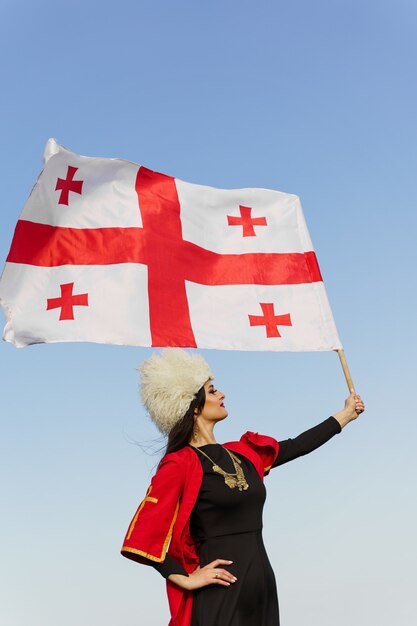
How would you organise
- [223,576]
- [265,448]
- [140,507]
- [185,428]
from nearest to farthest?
1. [223,576]
2. [140,507]
3. [185,428]
4. [265,448]

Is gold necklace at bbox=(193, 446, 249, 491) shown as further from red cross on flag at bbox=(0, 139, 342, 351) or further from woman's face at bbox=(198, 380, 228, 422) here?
red cross on flag at bbox=(0, 139, 342, 351)

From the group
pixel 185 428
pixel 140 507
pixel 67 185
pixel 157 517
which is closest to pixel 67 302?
pixel 67 185

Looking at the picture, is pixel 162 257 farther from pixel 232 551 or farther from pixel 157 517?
pixel 232 551

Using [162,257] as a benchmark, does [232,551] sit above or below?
below

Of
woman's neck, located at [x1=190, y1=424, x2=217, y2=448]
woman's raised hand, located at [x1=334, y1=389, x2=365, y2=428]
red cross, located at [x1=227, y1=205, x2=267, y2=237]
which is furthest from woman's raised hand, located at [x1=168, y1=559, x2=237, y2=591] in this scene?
red cross, located at [x1=227, y1=205, x2=267, y2=237]

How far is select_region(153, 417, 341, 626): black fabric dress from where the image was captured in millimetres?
4988

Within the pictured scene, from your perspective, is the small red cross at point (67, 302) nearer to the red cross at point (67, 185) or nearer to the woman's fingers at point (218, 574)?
the red cross at point (67, 185)

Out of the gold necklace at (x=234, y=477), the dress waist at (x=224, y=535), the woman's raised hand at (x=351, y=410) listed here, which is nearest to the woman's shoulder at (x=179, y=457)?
the gold necklace at (x=234, y=477)

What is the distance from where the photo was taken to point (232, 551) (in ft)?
16.7

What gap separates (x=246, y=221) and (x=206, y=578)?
104 inches

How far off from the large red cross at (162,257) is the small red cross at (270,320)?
0.84 ft

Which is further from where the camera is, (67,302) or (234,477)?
(67,302)

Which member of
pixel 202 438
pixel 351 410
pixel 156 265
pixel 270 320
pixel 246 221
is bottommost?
pixel 202 438

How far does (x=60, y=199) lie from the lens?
6.22m
